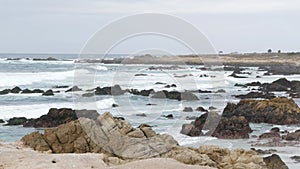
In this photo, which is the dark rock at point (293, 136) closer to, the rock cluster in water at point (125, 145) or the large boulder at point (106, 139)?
the rock cluster in water at point (125, 145)

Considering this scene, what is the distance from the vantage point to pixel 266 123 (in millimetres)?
21734

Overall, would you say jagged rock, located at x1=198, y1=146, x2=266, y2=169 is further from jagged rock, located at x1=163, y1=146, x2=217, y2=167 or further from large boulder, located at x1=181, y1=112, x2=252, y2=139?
large boulder, located at x1=181, y1=112, x2=252, y2=139

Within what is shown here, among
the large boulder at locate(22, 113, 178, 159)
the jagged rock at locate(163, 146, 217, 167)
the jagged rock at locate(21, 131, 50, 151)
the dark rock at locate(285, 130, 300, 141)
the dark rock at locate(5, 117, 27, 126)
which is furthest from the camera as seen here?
the dark rock at locate(5, 117, 27, 126)

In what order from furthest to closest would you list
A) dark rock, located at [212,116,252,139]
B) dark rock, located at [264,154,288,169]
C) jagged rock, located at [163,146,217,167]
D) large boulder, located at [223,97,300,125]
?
large boulder, located at [223,97,300,125], dark rock, located at [212,116,252,139], dark rock, located at [264,154,288,169], jagged rock, located at [163,146,217,167]

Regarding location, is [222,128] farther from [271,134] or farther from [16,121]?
[16,121]

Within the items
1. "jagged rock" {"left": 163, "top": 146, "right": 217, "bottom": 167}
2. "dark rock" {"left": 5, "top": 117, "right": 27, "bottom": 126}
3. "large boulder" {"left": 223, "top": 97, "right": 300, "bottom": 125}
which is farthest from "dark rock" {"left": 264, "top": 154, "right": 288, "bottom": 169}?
"dark rock" {"left": 5, "top": 117, "right": 27, "bottom": 126}

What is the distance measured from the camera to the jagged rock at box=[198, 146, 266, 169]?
10.6 metres

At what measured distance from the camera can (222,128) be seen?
19.1 meters

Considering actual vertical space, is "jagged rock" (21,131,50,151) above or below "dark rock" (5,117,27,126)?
above

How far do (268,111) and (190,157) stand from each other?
42.7 feet

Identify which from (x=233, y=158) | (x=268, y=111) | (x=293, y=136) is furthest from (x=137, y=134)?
Result: (x=268, y=111)

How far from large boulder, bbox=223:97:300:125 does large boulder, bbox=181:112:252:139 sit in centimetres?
188

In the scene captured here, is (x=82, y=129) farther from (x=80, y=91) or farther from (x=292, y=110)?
(x=80, y=91)

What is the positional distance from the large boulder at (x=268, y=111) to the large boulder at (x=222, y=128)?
1.88 m
